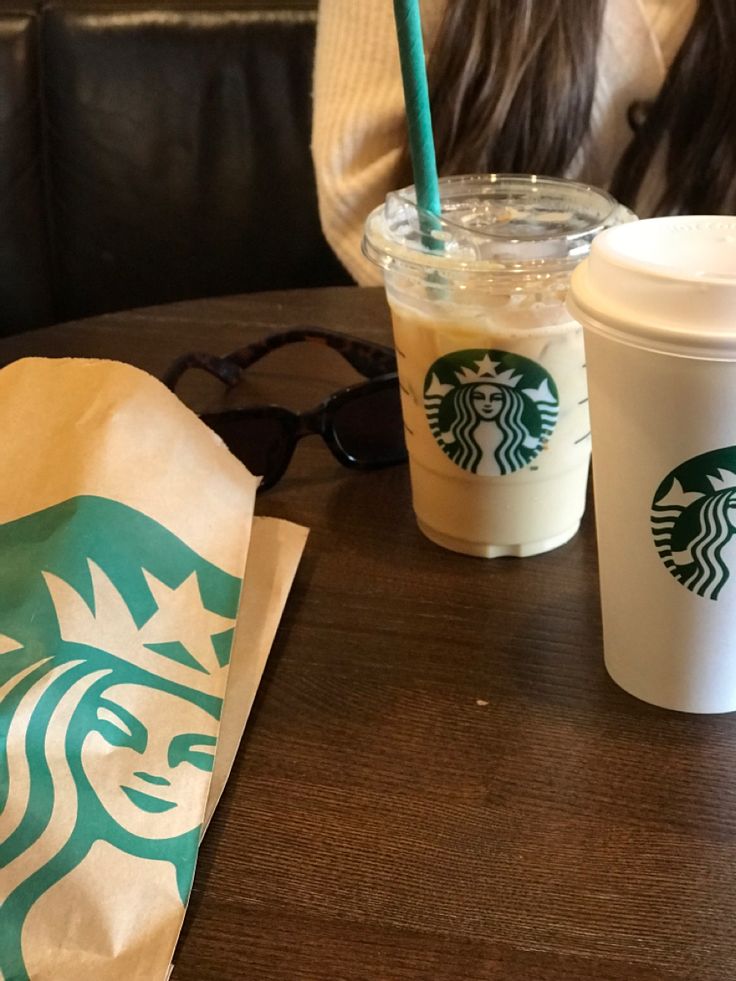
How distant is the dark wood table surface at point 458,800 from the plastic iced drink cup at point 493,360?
0.03m

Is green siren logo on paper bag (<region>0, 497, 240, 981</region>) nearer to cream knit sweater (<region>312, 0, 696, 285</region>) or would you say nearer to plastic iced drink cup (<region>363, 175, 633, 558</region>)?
plastic iced drink cup (<region>363, 175, 633, 558</region>)

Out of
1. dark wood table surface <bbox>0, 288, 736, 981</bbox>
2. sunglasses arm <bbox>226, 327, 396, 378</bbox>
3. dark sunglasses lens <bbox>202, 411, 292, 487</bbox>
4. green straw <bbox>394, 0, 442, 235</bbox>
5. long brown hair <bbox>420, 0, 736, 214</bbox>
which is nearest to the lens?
dark wood table surface <bbox>0, 288, 736, 981</bbox>

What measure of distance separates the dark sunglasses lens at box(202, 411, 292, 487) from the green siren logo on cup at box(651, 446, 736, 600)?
304 mm

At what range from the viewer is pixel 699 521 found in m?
0.38

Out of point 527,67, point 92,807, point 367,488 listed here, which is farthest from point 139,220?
point 92,807

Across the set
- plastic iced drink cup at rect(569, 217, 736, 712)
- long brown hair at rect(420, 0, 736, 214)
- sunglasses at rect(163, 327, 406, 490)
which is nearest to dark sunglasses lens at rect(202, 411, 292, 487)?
sunglasses at rect(163, 327, 406, 490)

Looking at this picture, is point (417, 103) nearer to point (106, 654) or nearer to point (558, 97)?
point (106, 654)

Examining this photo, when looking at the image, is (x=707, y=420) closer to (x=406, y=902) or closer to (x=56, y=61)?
(x=406, y=902)

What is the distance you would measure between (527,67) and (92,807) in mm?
749

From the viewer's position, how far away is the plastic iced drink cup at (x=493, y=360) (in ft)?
1.60

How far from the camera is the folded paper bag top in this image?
0.33m

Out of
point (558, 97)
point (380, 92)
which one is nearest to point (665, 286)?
point (558, 97)

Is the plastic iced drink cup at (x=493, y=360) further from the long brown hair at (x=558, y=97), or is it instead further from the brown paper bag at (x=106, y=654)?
the long brown hair at (x=558, y=97)

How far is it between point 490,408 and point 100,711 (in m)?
0.26
